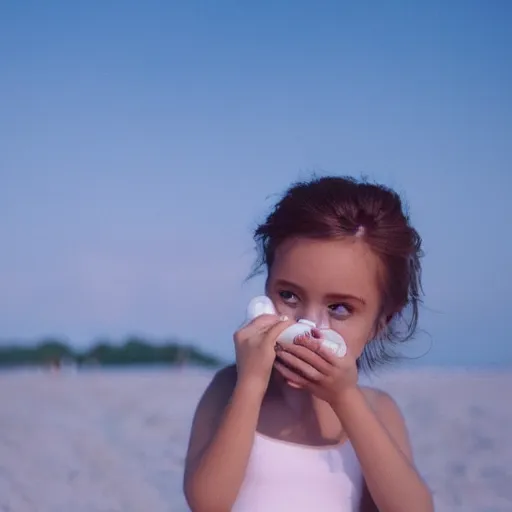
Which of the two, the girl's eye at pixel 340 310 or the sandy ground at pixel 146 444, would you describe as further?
the sandy ground at pixel 146 444

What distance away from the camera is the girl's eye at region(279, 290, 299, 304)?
2055 mm

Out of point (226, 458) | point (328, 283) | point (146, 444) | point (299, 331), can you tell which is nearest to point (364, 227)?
point (328, 283)

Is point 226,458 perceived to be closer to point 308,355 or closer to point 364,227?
point 308,355

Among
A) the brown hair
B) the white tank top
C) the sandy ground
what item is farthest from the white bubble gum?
the sandy ground

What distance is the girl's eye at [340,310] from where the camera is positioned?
207 centimetres

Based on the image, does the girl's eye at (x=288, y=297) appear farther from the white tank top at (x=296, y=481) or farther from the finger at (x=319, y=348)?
the white tank top at (x=296, y=481)

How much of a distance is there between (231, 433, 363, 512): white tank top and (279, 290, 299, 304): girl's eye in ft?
1.21

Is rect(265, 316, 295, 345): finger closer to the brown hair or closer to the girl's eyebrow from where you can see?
the girl's eyebrow

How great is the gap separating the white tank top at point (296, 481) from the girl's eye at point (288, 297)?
0.37 metres

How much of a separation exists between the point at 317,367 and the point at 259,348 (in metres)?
0.15

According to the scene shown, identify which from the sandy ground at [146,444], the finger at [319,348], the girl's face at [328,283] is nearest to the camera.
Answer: the finger at [319,348]

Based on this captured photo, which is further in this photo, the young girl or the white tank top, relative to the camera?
the white tank top

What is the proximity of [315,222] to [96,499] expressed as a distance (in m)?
2.73

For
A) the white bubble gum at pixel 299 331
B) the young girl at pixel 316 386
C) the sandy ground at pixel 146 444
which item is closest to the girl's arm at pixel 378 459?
the young girl at pixel 316 386
